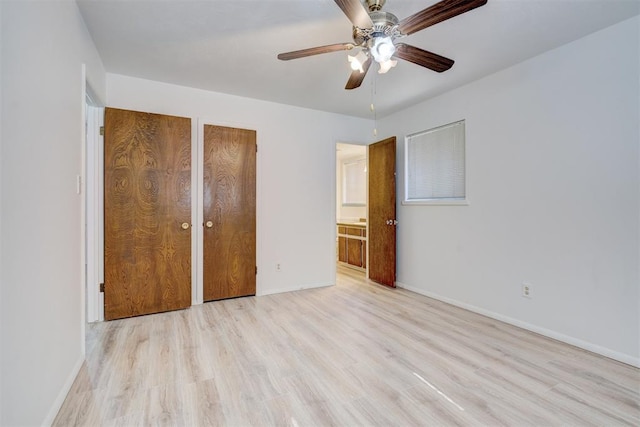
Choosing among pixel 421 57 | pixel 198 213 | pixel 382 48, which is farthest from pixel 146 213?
pixel 421 57

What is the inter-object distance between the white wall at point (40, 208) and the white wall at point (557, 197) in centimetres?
352

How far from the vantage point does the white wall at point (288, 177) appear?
11.8ft

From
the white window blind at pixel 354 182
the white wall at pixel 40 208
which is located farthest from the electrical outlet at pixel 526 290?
the white window blind at pixel 354 182

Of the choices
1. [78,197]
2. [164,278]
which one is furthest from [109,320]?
[78,197]

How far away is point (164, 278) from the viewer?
317cm

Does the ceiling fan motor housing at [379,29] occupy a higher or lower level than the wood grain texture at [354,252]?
higher

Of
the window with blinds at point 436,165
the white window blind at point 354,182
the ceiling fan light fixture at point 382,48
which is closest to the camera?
the ceiling fan light fixture at point 382,48

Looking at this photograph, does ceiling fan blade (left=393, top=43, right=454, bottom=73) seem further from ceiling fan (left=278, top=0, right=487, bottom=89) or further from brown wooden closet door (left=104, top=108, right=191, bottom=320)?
brown wooden closet door (left=104, top=108, right=191, bottom=320)

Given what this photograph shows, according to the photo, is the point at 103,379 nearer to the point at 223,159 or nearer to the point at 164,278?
the point at 164,278

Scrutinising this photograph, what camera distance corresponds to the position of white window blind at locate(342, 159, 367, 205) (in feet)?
21.0

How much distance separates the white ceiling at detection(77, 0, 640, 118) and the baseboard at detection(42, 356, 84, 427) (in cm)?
243

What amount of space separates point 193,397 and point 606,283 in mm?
3043

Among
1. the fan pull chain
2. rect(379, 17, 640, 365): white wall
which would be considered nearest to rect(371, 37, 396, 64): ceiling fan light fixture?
the fan pull chain

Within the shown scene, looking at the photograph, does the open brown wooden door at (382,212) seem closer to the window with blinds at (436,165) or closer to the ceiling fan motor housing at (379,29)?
the window with blinds at (436,165)
